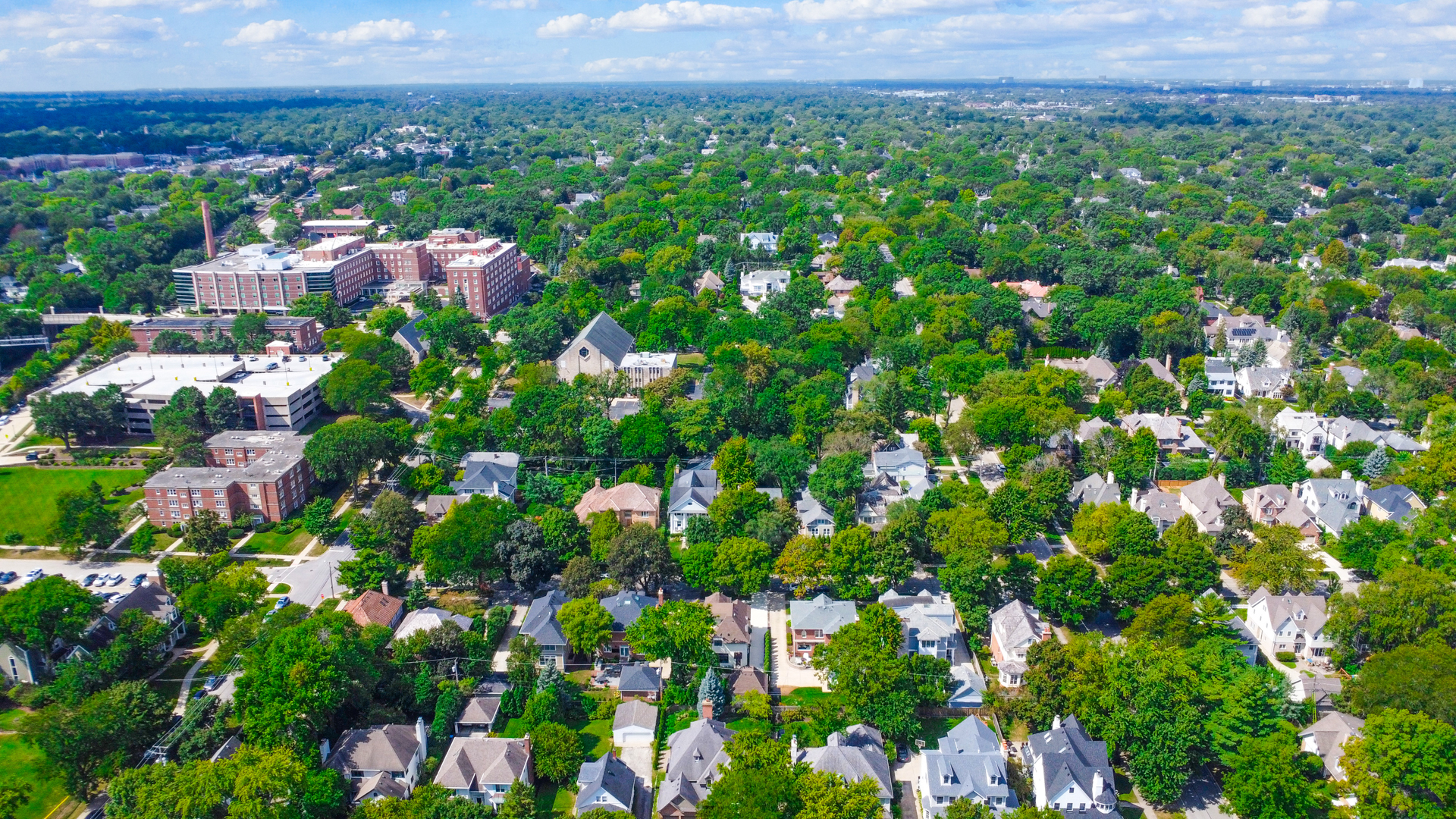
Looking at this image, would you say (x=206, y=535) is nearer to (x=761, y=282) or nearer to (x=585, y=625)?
(x=585, y=625)

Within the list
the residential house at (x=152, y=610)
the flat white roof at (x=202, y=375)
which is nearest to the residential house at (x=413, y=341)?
the flat white roof at (x=202, y=375)

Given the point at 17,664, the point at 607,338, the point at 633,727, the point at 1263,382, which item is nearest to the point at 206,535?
the point at 17,664

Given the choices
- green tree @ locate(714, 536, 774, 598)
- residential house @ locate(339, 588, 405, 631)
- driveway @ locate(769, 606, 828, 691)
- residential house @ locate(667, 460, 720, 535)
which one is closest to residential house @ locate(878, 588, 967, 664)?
driveway @ locate(769, 606, 828, 691)

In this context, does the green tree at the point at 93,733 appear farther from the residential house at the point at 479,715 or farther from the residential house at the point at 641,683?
the residential house at the point at 641,683

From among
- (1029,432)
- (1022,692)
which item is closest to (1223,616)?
(1022,692)

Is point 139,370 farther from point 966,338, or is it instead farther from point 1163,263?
point 1163,263
